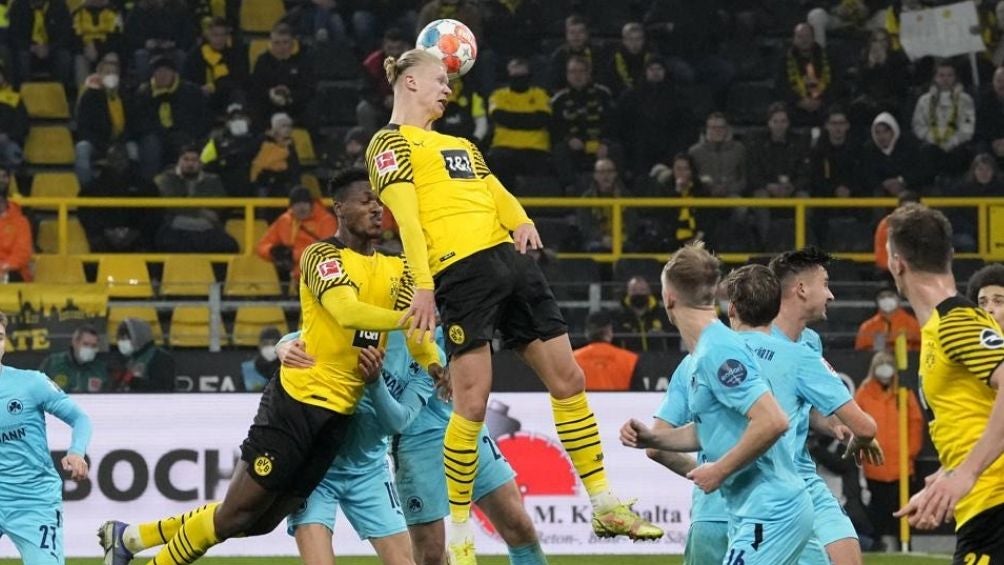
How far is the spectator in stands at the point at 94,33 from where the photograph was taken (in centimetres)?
2052

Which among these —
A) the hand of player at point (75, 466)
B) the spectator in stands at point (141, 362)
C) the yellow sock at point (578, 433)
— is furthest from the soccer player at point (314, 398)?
the spectator in stands at point (141, 362)

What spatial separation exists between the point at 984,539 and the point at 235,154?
1372cm

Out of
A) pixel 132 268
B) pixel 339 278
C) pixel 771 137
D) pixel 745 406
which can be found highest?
pixel 771 137

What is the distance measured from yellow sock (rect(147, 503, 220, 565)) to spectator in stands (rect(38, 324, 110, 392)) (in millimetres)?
7493

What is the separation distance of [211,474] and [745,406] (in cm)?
865

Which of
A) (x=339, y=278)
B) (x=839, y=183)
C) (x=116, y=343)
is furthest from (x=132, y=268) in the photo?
(x=339, y=278)

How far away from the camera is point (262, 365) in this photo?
1608 cm

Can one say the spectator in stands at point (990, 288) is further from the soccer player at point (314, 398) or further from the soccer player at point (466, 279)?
the soccer player at point (314, 398)

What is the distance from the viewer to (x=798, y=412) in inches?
333

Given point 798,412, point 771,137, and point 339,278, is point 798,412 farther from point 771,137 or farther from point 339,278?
point 771,137

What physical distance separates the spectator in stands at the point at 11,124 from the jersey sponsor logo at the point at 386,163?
12.4 m

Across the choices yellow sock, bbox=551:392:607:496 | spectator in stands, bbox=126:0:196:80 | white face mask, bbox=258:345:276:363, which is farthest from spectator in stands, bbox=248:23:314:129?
yellow sock, bbox=551:392:607:496

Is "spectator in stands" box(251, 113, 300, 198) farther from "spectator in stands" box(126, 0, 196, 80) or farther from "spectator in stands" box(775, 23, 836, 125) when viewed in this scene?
"spectator in stands" box(775, 23, 836, 125)

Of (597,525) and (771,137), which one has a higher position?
(771,137)
